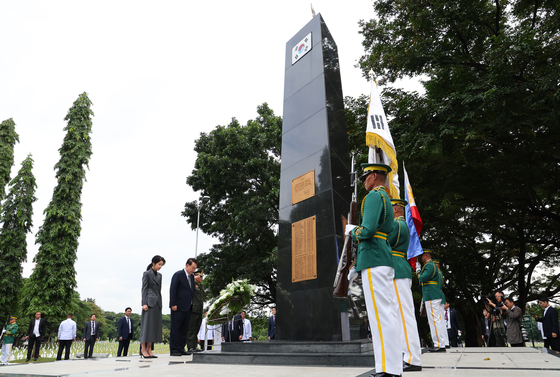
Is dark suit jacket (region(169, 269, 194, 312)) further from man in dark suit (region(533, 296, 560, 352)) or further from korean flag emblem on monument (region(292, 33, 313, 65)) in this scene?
man in dark suit (region(533, 296, 560, 352))

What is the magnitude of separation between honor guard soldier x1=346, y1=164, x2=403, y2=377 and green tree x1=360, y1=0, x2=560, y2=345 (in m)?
6.22

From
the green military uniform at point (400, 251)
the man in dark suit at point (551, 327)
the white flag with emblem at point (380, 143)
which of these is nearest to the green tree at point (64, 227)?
the white flag with emblem at point (380, 143)

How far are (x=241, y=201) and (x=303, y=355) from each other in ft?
43.1

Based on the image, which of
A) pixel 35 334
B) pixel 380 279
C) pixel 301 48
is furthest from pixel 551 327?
pixel 35 334

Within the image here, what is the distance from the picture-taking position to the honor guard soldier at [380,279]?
2.83 metres

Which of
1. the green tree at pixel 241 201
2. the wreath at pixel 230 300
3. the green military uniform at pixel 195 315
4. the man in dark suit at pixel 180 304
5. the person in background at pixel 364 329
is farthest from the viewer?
the green tree at pixel 241 201

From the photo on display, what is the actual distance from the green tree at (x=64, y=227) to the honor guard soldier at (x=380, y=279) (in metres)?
22.7

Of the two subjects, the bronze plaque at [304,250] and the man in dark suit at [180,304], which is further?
the man in dark suit at [180,304]

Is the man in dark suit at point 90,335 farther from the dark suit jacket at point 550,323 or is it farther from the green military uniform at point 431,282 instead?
the dark suit jacket at point 550,323

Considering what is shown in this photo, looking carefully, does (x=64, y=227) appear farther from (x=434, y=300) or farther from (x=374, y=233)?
(x=374, y=233)

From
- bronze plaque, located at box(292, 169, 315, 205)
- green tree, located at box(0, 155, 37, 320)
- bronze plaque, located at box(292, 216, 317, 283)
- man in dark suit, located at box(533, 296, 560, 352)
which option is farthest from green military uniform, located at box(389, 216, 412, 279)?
green tree, located at box(0, 155, 37, 320)

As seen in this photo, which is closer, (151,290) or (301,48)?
(151,290)

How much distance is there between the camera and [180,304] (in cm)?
687

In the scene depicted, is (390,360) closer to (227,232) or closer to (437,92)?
(437,92)
